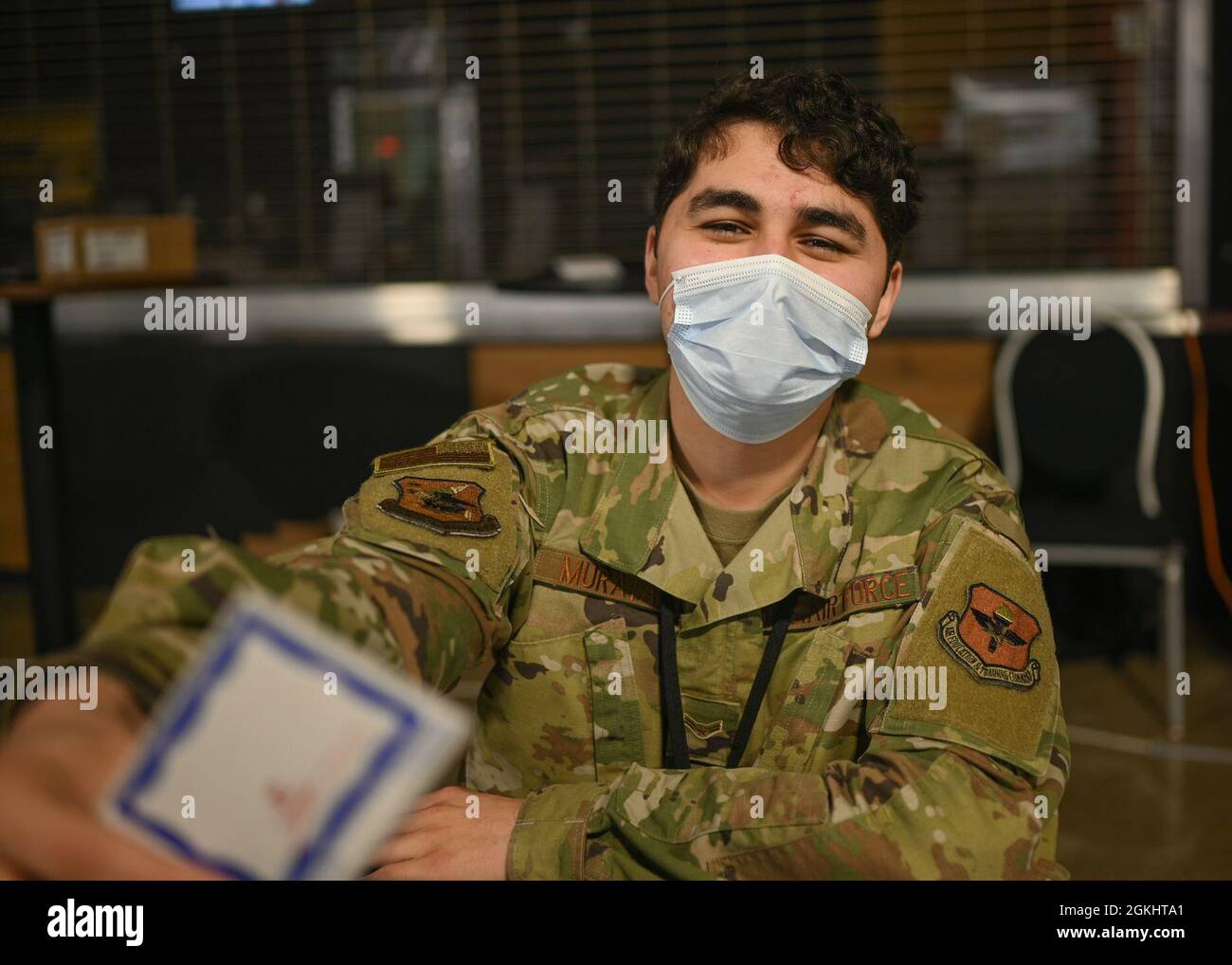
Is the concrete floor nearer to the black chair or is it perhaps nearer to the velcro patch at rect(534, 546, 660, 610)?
the black chair

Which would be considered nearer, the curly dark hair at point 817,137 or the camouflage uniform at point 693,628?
the camouflage uniform at point 693,628

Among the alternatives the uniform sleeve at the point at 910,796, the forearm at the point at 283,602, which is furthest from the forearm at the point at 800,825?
the forearm at the point at 283,602

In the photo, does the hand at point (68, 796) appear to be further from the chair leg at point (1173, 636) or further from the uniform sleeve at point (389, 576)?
the chair leg at point (1173, 636)

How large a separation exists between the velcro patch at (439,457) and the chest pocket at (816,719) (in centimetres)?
37

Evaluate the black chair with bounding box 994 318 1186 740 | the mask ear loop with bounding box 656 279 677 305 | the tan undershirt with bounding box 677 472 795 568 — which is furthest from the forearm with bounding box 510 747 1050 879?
the black chair with bounding box 994 318 1186 740

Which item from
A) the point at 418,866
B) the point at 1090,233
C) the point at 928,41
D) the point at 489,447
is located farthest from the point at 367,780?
the point at 928,41

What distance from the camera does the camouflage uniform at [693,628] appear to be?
0.94 meters

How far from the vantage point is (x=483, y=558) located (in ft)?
3.59

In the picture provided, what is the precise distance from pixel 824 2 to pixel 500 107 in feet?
3.83

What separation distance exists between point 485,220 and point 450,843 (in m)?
3.41
